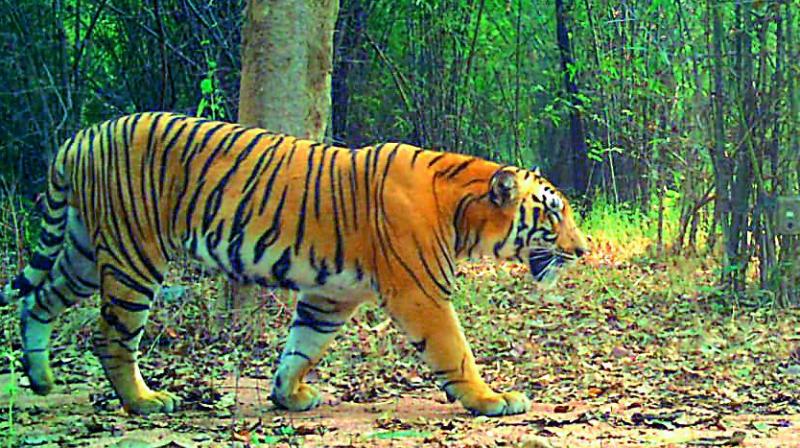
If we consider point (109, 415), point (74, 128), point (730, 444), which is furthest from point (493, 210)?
point (74, 128)

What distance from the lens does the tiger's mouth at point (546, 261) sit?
4707 mm

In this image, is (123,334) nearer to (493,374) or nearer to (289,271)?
(289,271)

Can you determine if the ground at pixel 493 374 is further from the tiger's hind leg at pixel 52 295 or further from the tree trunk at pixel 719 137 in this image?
the tree trunk at pixel 719 137

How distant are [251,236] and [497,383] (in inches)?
57.0

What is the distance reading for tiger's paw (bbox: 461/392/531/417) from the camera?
4320 mm

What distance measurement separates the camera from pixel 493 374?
17.8 feet

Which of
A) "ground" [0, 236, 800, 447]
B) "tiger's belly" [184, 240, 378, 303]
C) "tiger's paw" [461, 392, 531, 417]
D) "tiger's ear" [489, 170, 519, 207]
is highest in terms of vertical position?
"tiger's ear" [489, 170, 519, 207]

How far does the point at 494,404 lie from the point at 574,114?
8.58 m

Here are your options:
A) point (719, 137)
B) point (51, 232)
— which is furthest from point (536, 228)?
point (719, 137)

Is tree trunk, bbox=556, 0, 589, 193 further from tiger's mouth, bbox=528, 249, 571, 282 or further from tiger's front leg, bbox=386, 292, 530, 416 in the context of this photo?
tiger's front leg, bbox=386, 292, 530, 416

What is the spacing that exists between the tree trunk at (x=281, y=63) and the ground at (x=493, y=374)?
1004 millimetres

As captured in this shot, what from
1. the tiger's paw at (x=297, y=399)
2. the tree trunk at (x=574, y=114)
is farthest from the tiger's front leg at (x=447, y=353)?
the tree trunk at (x=574, y=114)

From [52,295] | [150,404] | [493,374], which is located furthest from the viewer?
[493,374]

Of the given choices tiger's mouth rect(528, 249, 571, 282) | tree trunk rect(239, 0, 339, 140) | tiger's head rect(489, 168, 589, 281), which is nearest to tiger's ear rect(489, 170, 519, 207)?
tiger's head rect(489, 168, 589, 281)
